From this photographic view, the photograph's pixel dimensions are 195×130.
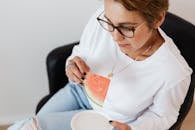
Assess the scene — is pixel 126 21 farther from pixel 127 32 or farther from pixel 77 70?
pixel 77 70

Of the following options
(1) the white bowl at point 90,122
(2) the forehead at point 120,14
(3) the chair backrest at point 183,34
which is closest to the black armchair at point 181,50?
(3) the chair backrest at point 183,34

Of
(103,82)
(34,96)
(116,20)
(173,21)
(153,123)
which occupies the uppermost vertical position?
(116,20)

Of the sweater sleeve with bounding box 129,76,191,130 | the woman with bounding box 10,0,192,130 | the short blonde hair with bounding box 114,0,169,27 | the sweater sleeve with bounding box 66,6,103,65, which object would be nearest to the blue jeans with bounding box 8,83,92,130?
the woman with bounding box 10,0,192,130

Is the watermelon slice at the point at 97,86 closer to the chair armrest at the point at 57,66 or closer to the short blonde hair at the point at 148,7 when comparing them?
the chair armrest at the point at 57,66

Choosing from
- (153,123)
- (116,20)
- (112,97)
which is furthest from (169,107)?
(116,20)

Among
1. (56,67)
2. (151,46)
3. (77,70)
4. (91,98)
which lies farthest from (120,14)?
(56,67)

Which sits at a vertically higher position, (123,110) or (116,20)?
(116,20)

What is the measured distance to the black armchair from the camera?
1233 mm

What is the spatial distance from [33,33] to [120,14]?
67cm

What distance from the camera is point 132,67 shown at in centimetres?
117

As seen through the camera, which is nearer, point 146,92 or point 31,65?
point 146,92

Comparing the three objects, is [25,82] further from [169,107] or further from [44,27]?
[169,107]

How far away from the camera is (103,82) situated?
1.23 metres

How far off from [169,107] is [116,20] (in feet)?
1.09
